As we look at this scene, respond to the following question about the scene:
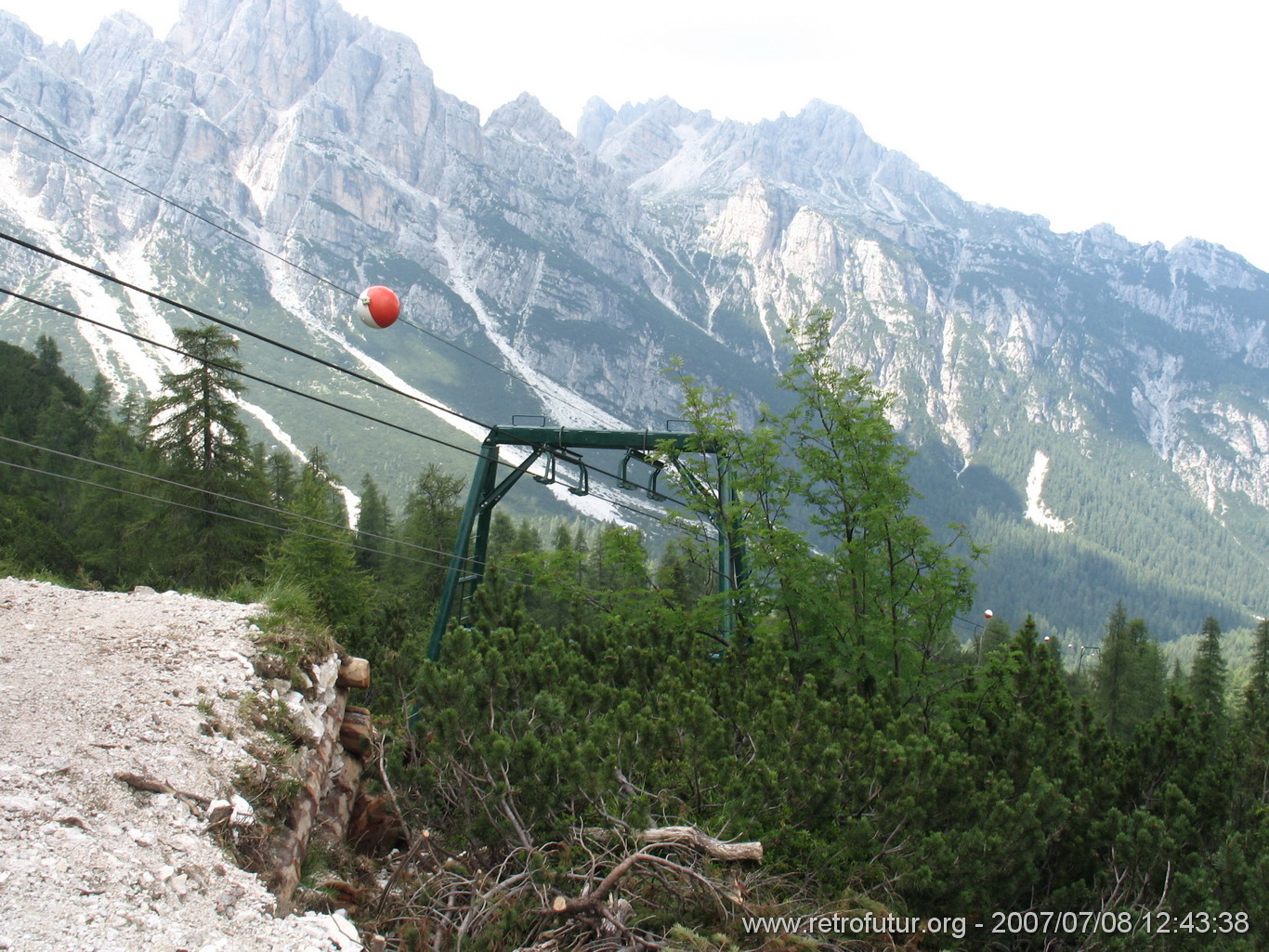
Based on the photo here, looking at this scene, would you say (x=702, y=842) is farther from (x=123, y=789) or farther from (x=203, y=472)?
(x=203, y=472)

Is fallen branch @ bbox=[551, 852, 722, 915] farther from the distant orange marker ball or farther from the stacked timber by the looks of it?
the distant orange marker ball

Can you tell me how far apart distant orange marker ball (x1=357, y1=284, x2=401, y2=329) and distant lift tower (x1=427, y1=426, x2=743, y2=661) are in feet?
18.6

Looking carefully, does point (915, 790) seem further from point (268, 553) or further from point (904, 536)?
point (268, 553)

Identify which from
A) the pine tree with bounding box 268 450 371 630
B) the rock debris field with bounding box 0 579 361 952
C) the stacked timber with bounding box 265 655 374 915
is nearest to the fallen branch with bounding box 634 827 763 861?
the rock debris field with bounding box 0 579 361 952

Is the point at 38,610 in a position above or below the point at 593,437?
below

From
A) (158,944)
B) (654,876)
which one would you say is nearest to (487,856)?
(654,876)

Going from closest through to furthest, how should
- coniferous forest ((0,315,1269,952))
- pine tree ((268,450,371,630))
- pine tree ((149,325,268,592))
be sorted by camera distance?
coniferous forest ((0,315,1269,952)), pine tree ((268,450,371,630)), pine tree ((149,325,268,592))

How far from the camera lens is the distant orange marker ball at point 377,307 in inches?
392

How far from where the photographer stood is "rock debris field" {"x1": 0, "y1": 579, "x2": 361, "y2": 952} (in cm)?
554

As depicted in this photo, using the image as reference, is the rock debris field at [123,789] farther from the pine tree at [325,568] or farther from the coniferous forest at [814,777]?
the pine tree at [325,568]

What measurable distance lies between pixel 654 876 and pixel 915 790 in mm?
2597

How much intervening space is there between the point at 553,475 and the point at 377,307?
343 inches

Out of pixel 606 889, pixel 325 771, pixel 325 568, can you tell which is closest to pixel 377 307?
pixel 325 771

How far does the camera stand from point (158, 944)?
548 centimetres
